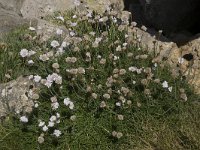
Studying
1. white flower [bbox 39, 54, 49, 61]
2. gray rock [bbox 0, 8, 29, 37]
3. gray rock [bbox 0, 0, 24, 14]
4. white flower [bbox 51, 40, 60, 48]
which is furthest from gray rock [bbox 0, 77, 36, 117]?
gray rock [bbox 0, 0, 24, 14]

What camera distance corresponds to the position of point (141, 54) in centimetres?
734

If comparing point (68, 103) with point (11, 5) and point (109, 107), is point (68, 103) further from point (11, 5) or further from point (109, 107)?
point (11, 5)

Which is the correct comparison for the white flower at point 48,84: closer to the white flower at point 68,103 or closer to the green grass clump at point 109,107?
the green grass clump at point 109,107

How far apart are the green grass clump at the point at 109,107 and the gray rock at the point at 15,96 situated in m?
0.14

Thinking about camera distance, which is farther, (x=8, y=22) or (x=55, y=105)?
(x=8, y=22)

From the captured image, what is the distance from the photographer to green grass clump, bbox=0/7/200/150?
644 centimetres

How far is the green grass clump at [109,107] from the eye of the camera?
21.1ft

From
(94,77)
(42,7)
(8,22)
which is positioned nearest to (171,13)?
(94,77)

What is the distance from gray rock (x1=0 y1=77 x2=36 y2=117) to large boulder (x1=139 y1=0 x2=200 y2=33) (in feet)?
7.94

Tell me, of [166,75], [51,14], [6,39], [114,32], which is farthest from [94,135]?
[51,14]

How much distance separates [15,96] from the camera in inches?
278

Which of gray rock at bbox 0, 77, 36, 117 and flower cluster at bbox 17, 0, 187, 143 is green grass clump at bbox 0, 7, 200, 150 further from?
gray rock at bbox 0, 77, 36, 117

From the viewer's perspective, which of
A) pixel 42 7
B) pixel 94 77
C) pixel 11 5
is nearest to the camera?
pixel 94 77

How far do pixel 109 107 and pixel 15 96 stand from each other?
1330mm
